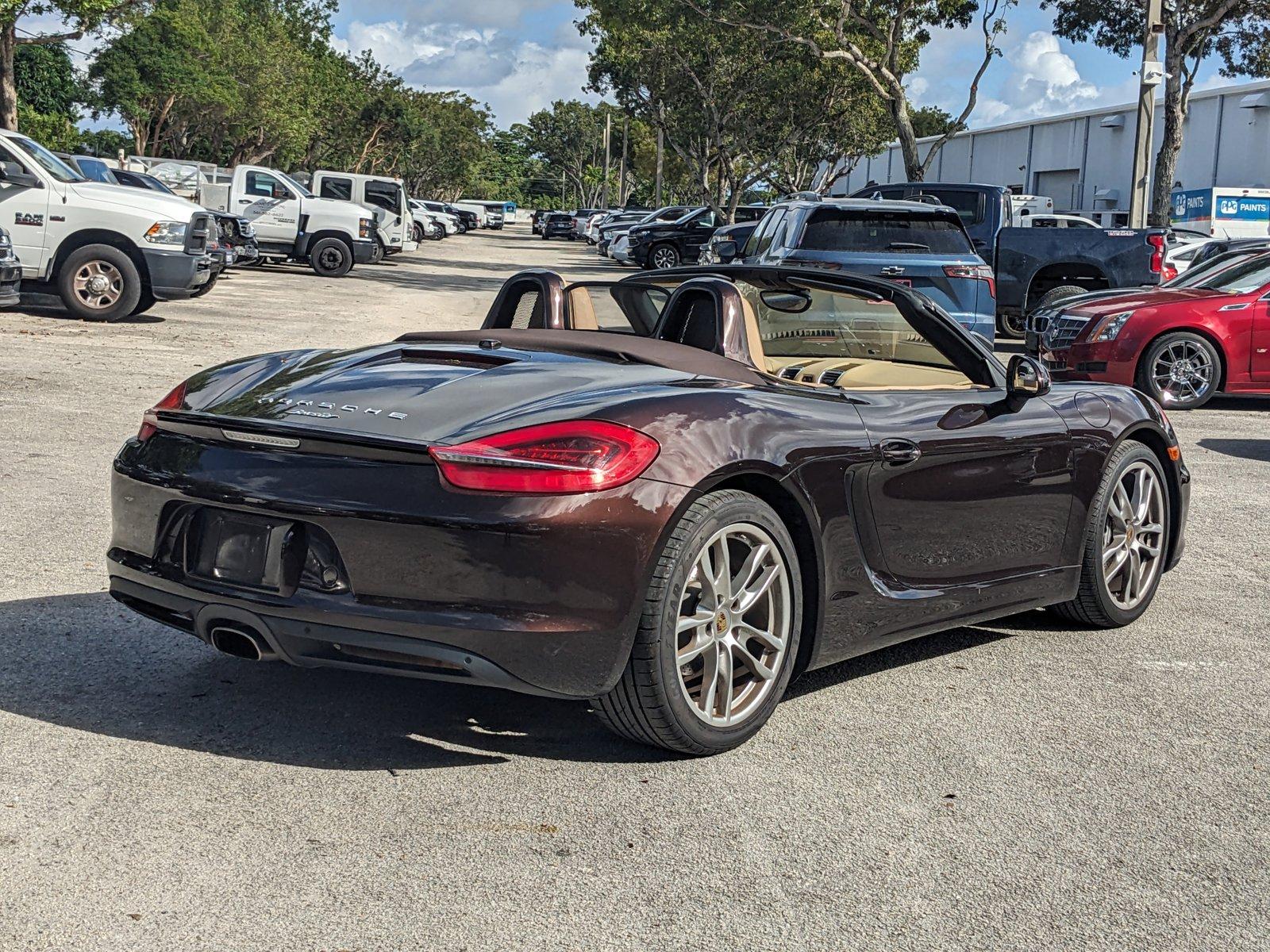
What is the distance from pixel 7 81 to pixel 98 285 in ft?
53.5

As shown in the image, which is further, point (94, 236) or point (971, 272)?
point (94, 236)

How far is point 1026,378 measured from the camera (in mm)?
5238

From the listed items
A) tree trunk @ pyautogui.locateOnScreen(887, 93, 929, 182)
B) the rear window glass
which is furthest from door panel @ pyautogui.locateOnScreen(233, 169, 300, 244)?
the rear window glass

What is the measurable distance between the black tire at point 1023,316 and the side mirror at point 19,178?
450 inches

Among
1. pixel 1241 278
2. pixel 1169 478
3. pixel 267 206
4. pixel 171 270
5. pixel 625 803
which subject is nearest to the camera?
pixel 625 803

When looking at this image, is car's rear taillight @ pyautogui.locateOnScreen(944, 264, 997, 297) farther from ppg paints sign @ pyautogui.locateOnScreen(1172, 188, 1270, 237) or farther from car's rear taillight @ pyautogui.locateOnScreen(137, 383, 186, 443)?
ppg paints sign @ pyautogui.locateOnScreen(1172, 188, 1270, 237)

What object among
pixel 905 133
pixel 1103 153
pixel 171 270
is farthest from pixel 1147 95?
pixel 1103 153

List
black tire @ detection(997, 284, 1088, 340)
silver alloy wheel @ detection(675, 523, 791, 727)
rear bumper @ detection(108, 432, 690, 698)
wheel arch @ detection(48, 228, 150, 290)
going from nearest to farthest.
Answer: rear bumper @ detection(108, 432, 690, 698) < silver alloy wheel @ detection(675, 523, 791, 727) < wheel arch @ detection(48, 228, 150, 290) < black tire @ detection(997, 284, 1088, 340)

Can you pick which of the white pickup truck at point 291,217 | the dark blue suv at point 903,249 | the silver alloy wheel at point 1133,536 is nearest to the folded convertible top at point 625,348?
the silver alloy wheel at point 1133,536

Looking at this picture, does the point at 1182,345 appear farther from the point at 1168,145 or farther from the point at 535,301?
the point at 1168,145

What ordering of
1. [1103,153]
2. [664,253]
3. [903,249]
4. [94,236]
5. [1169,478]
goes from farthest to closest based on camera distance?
[1103,153], [664,253], [94,236], [903,249], [1169,478]

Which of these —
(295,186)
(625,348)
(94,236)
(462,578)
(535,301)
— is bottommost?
(462,578)

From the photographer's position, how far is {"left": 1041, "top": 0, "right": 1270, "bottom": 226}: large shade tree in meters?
31.3

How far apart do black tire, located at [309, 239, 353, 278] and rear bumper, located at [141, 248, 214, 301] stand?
50.9 feet
